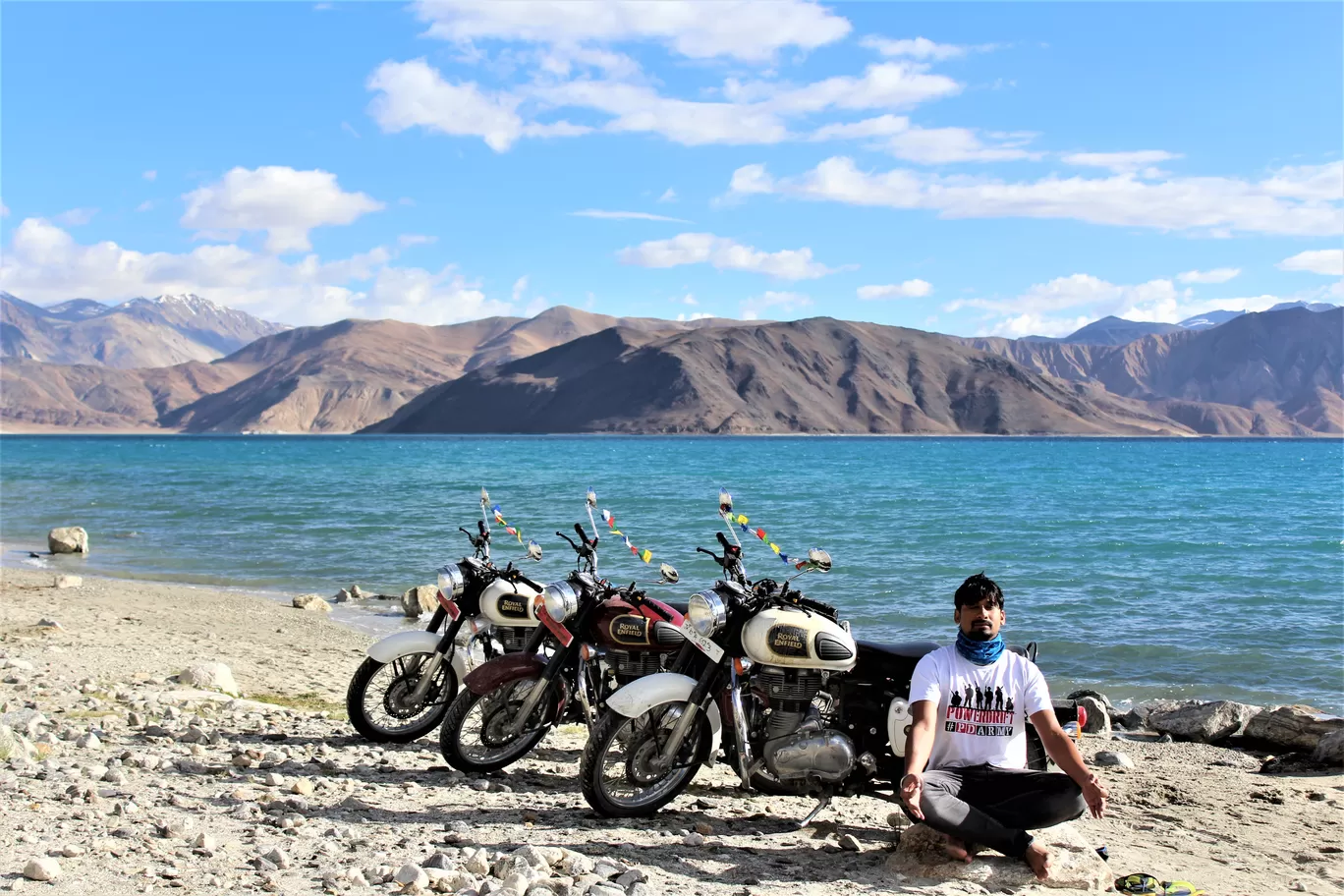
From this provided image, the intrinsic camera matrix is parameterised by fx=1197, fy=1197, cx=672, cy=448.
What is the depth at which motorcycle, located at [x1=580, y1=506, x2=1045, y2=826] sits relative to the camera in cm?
582

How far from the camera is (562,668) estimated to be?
6.85 meters

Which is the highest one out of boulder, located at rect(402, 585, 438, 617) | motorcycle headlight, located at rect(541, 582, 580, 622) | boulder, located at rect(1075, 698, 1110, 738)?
motorcycle headlight, located at rect(541, 582, 580, 622)

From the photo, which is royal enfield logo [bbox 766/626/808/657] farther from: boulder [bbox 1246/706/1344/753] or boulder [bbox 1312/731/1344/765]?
boulder [bbox 1246/706/1344/753]

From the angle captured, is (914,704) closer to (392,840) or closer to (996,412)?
(392,840)

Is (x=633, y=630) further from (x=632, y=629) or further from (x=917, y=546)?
(x=917, y=546)

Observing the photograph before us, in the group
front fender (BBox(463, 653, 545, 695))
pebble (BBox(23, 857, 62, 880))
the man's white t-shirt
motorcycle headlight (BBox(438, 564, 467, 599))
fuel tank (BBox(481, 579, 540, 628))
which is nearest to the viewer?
pebble (BBox(23, 857, 62, 880))

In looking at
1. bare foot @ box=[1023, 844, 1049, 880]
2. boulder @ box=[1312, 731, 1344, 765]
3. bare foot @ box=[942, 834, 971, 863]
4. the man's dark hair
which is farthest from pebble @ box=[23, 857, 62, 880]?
boulder @ box=[1312, 731, 1344, 765]

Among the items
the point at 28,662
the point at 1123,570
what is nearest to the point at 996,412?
the point at 1123,570

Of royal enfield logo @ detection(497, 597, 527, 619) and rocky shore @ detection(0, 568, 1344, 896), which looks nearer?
rocky shore @ detection(0, 568, 1344, 896)

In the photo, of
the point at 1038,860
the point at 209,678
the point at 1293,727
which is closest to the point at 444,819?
the point at 1038,860

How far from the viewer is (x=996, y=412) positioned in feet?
654

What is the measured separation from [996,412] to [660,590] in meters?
192

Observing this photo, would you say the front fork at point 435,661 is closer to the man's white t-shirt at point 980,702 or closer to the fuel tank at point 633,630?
the fuel tank at point 633,630

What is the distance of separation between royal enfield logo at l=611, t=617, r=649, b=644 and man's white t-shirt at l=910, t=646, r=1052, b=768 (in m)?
1.93
